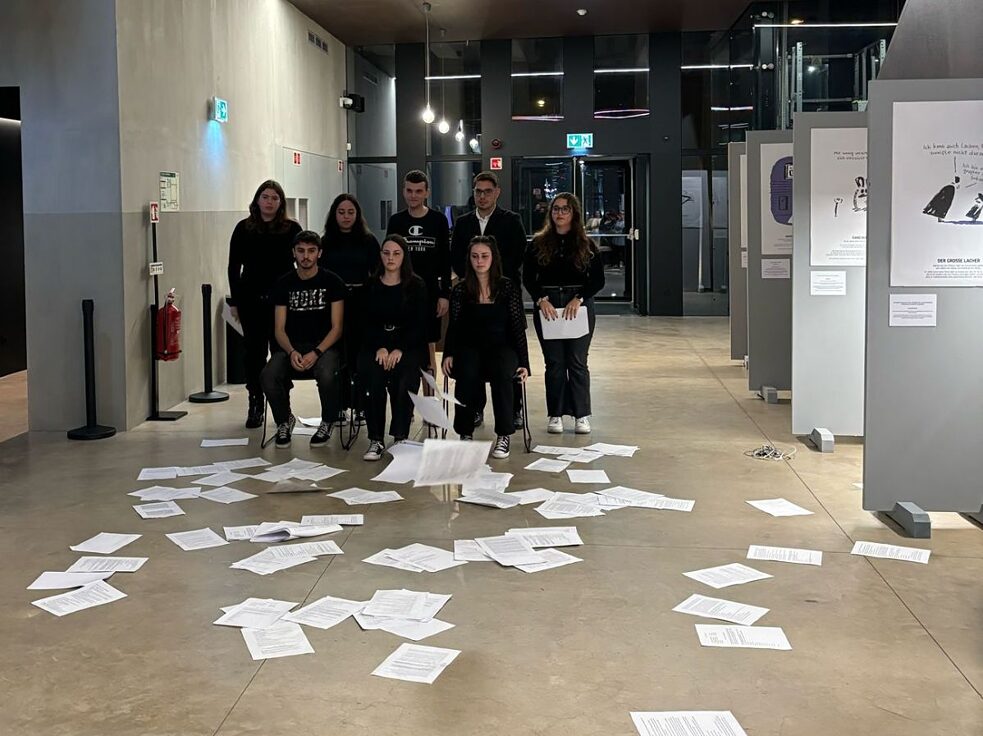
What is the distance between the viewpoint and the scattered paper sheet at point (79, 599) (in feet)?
12.8

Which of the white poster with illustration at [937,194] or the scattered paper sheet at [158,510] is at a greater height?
the white poster with illustration at [937,194]

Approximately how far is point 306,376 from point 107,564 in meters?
2.38

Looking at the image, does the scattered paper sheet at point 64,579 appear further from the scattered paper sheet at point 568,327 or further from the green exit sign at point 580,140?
the green exit sign at point 580,140

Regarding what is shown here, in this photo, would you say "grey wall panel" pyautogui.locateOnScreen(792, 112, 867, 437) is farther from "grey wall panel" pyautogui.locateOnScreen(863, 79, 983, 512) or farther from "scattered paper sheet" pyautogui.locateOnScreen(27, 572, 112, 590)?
"scattered paper sheet" pyautogui.locateOnScreen(27, 572, 112, 590)

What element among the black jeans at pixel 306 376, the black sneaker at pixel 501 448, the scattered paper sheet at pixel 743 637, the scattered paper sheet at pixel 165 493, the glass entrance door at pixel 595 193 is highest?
the glass entrance door at pixel 595 193

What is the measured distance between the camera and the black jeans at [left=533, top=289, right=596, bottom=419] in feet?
22.2

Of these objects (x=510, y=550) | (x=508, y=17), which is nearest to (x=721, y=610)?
(x=510, y=550)

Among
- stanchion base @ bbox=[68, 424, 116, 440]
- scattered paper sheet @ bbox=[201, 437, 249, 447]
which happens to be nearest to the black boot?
scattered paper sheet @ bbox=[201, 437, 249, 447]

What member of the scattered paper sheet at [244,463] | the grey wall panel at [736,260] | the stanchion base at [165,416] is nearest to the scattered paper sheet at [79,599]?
the scattered paper sheet at [244,463]

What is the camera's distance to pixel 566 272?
22.1 ft

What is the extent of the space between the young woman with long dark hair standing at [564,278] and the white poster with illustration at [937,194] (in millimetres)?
2288

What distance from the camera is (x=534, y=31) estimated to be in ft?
47.7

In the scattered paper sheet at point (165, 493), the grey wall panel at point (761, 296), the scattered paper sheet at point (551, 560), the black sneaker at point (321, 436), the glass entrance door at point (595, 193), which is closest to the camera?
the scattered paper sheet at point (551, 560)

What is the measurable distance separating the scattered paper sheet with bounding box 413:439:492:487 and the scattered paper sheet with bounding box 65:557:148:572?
1186 millimetres
